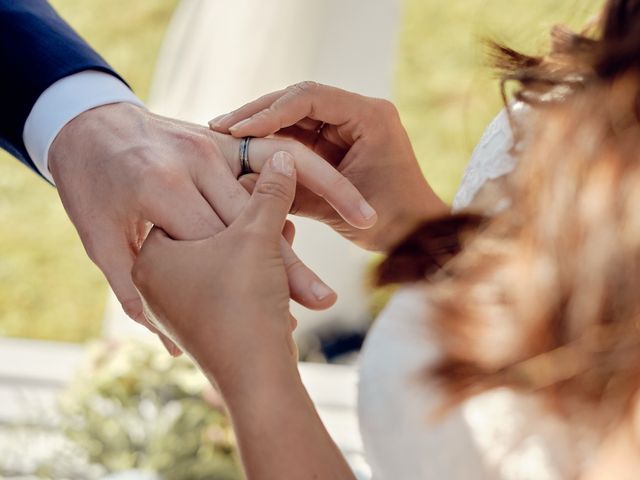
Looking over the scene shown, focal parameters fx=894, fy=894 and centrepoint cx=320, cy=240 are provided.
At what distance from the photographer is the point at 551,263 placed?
0.69m

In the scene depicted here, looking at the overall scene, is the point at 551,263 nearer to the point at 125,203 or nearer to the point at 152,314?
the point at 152,314

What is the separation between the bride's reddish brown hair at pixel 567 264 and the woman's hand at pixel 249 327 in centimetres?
13

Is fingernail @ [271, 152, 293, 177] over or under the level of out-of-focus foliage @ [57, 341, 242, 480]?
over

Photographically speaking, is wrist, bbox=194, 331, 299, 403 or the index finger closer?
wrist, bbox=194, 331, 299, 403

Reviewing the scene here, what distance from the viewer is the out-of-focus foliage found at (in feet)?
5.63

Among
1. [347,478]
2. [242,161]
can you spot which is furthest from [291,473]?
[242,161]

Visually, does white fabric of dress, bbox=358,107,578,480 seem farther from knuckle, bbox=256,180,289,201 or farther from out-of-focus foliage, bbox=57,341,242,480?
out-of-focus foliage, bbox=57,341,242,480

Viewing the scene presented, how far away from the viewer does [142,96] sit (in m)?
3.48

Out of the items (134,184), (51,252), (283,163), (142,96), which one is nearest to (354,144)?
(283,163)

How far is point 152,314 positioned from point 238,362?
15 centimetres

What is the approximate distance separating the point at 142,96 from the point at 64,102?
246cm

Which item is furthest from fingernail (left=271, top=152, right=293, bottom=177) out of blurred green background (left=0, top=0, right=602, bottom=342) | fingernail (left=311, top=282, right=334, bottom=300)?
blurred green background (left=0, top=0, right=602, bottom=342)

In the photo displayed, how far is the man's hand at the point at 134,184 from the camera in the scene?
958 millimetres

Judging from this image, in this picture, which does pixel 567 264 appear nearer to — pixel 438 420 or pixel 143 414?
pixel 438 420
